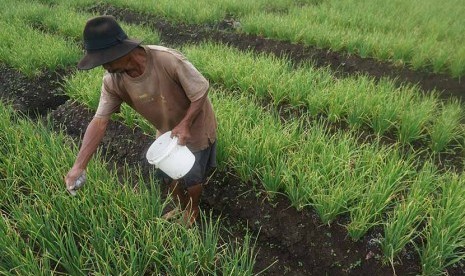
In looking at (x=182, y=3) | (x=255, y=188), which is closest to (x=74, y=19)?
(x=182, y=3)

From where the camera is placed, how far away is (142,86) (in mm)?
1960

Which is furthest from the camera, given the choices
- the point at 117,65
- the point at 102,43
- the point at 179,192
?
the point at 179,192

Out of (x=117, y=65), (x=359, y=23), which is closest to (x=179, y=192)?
(x=117, y=65)

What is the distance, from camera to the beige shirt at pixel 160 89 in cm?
195

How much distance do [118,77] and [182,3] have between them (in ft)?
19.0

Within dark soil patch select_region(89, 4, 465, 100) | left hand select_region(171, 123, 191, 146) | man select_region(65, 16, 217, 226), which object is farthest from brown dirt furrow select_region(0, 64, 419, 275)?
dark soil patch select_region(89, 4, 465, 100)

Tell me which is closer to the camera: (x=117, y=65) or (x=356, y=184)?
(x=117, y=65)

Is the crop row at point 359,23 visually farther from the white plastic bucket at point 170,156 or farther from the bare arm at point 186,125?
the white plastic bucket at point 170,156

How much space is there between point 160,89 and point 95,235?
848 mm

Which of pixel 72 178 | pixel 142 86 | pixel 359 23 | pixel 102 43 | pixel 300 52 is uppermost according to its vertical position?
pixel 102 43

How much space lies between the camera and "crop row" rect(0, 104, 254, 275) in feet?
5.68

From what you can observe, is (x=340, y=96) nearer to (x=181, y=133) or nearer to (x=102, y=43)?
(x=181, y=133)

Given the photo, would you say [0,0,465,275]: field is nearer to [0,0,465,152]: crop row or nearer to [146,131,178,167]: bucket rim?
[0,0,465,152]: crop row

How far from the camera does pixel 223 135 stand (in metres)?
2.79
